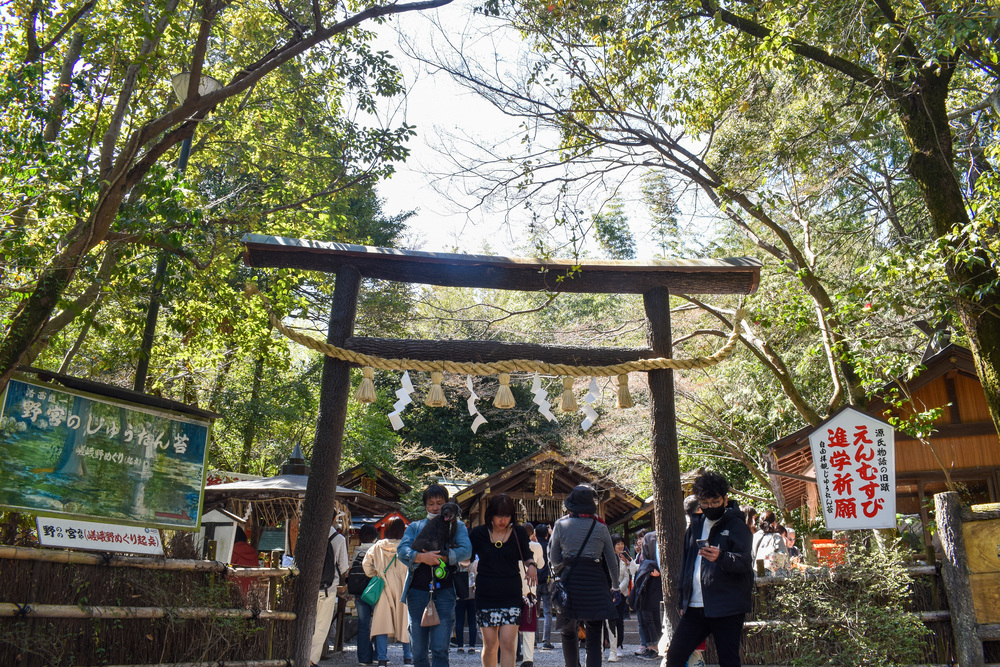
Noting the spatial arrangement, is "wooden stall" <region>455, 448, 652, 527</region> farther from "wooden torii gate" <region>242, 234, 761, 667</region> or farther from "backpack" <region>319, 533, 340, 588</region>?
"wooden torii gate" <region>242, 234, 761, 667</region>

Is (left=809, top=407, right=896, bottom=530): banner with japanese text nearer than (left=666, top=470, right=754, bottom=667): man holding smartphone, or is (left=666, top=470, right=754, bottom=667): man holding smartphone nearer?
(left=666, top=470, right=754, bottom=667): man holding smartphone

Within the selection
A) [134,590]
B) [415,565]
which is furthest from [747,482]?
[134,590]

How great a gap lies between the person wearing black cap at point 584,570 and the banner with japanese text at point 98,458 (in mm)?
2988

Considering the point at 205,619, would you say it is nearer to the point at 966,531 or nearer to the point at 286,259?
the point at 286,259

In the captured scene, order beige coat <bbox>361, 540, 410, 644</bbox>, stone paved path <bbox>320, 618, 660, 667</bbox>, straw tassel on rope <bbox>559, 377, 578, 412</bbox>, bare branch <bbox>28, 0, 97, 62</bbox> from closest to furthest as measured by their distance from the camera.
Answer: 1. straw tassel on rope <bbox>559, 377, 578, 412</bbox>
2. bare branch <bbox>28, 0, 97, 62</bbox>
3. beige coat <bbox>361, 540, 410, 644</bbox>
4. stone paved path <bbox>320, 618, 660, 667</bbox>

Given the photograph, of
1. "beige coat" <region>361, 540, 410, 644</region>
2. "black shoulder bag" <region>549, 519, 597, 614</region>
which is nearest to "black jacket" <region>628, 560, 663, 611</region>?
"beige coat" <region>361, 540, 410, 644</region>

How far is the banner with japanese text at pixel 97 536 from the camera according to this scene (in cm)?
475

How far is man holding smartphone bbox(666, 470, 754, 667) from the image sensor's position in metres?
4.43

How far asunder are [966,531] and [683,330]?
10917 mm

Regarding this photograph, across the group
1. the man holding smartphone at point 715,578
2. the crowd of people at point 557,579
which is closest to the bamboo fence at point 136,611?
the crowd of people at point 557,579

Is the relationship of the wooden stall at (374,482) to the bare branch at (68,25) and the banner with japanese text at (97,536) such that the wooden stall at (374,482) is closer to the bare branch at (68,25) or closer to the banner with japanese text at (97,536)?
the bare branch at (68,25)

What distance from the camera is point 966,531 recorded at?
5.96 metres

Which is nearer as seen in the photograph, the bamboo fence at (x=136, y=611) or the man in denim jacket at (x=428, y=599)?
the bamboo fence at (x=136, y=611)

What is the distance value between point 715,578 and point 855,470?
3140 millimetres
